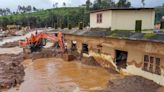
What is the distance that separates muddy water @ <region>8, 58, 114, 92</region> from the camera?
1741 cm

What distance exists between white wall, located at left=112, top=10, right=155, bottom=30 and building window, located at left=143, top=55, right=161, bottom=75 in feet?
21.7

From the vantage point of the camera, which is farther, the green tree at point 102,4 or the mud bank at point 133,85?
the green tree at point 102,4

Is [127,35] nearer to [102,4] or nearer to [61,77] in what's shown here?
[61,77]

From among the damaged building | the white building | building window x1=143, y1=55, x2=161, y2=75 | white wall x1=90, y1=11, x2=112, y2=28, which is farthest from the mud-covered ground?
the white building

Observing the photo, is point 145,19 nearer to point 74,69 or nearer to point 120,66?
point 120,66

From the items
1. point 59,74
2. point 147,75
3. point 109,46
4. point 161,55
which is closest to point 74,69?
point 59,74

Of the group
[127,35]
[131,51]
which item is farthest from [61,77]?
[127,35]

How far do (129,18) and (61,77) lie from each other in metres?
8.50

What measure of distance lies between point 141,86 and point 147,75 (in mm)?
1735

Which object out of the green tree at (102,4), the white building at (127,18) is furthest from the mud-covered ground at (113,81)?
the green tree at (102,4)

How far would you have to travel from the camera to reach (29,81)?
19.5m

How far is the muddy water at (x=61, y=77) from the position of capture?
17406 mm

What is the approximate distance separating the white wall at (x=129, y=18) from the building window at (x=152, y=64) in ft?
21.7

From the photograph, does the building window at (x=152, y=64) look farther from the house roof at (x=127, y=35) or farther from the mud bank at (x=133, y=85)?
the house roof at (x=127, y=35)
